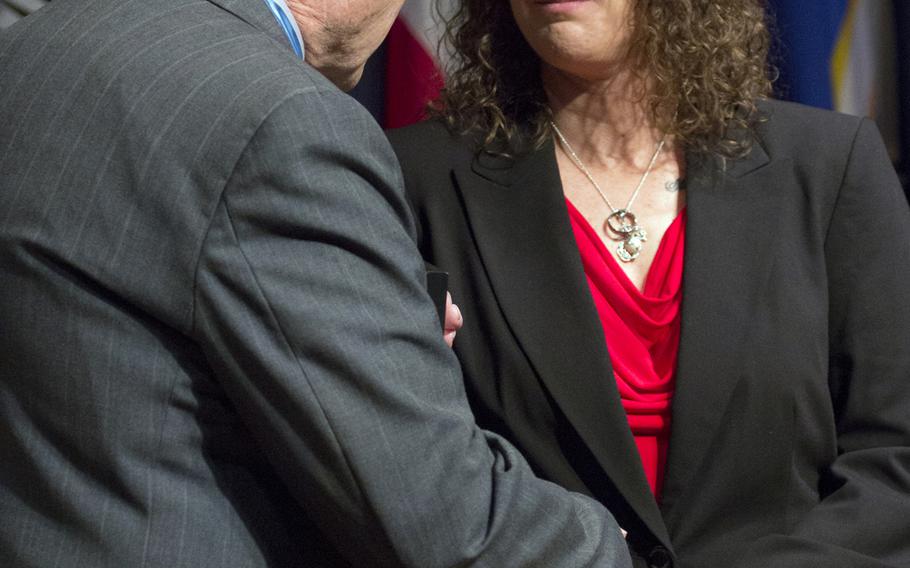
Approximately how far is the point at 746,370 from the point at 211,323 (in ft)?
2.77

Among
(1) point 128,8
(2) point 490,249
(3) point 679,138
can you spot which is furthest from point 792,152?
(1) point 128,8

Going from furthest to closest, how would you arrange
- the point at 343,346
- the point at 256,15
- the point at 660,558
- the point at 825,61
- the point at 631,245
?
the point at 825,61
the point at 631,245
the point at 660,558
the point at 256,15
the point at 343,346

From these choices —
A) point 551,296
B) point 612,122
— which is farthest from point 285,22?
point 612,122

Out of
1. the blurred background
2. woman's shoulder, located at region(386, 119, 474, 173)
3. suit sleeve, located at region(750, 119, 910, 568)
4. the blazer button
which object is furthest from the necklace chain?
the blurred background

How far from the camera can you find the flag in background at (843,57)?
2.47 m

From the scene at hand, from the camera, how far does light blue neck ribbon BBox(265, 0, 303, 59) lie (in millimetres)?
1238

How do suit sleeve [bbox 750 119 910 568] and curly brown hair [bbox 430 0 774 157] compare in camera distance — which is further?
curly brown hair [bbox 430 0 774 157]

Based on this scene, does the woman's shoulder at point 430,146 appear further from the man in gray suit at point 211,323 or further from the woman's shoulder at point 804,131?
the man in gray suit at point 211,323

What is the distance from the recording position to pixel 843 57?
8.23ft

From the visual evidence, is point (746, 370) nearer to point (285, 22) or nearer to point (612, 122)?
point (612, 122)

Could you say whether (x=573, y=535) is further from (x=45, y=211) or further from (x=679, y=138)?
(x=679, y=138)

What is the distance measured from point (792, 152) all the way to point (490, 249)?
17.6 inches

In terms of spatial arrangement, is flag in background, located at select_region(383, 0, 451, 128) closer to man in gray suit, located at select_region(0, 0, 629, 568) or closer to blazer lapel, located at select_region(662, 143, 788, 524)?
blazer lapel, located at select_region(662, 143, 788, 524)

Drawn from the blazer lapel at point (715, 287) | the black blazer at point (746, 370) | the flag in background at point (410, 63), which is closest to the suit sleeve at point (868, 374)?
the black blazer at point (746, 370)
